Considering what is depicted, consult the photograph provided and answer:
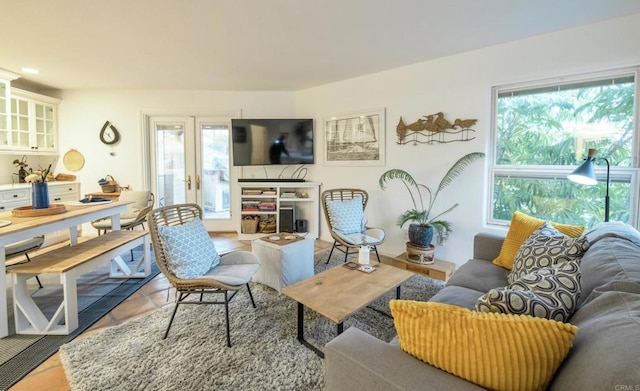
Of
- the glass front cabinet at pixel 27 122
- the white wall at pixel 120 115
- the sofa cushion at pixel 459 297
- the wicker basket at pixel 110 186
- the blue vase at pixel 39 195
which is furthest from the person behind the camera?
the white wall at pixel 120 115

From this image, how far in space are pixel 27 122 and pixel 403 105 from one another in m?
5.38

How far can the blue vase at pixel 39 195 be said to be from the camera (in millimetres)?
2471

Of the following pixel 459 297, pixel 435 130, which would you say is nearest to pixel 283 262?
pixel 459 297

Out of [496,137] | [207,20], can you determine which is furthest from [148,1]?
[496,137]

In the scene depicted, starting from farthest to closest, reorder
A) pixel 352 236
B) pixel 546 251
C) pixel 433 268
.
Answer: pixel 352 236 → pixel 433 268 → pixel 546 251

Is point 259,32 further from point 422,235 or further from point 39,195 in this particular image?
point 422,235

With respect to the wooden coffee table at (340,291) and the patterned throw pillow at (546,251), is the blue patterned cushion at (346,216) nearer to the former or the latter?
the wooden coffee table at (340,291)

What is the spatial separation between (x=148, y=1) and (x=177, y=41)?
2.44 ft

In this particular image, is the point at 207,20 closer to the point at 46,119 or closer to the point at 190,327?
the point at 190,327

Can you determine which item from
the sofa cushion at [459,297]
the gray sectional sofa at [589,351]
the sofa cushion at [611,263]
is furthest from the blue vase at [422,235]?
the gray sectional sofa at [589,351]

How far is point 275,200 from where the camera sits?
4711 mm

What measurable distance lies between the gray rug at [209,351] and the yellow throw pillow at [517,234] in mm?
994

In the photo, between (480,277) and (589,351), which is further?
(480,277)

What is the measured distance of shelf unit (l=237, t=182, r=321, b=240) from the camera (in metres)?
4.66
